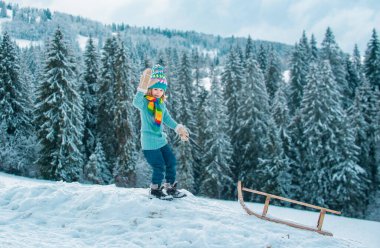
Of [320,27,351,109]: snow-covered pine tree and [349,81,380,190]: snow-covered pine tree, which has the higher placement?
[320,27,351,109]: snow-covered pine tree

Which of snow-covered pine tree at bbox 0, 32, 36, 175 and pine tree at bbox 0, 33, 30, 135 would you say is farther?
pine tree at bbox 0, 33, 30, 135

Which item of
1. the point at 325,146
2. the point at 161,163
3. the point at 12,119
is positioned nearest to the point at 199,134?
the point at 325,146

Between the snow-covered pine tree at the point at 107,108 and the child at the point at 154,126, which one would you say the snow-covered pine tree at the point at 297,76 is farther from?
the child at the point at 154,126

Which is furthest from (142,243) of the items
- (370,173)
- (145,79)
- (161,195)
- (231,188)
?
(370,173)

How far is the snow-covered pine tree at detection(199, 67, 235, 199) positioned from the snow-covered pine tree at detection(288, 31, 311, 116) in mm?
11959

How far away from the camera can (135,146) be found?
35.8 meters

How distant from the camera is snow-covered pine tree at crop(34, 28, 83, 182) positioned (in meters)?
30.0

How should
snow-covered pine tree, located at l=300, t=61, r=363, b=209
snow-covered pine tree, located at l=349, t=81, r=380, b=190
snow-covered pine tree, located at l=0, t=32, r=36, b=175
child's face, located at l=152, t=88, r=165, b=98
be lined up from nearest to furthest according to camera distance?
child's face, located at l=152, t=88, r=165, b=98
snow-covered pine tree, located at l=0, t=32, r=36, b=175
snow-covered pine tree, located at l=300, t=61, r=363, b=209
snow-covered pine tree, located at l=349, t=81, r=380, b=190

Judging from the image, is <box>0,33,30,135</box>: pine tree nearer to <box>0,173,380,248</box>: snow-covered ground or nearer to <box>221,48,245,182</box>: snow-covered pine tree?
<box>221,48,245,182</box>: snow-covered pine tree

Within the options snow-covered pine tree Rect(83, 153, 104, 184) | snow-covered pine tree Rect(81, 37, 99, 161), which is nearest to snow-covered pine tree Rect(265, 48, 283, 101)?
snow-covered pine tree Rect(81, 37, 99, 161)

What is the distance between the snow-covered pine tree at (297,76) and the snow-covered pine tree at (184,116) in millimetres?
12596

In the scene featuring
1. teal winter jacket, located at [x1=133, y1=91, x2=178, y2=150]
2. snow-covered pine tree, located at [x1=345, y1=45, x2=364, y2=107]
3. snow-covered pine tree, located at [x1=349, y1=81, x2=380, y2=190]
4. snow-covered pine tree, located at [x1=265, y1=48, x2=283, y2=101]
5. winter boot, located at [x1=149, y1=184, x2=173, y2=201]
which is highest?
snow-covered pine tree, located at [x1=345, y1=45, x2=364, y2=107]

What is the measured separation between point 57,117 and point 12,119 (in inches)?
225

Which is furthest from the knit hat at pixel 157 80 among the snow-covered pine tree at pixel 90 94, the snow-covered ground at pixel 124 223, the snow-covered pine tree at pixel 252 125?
the snow-covered pine tree at pixel 90 94
